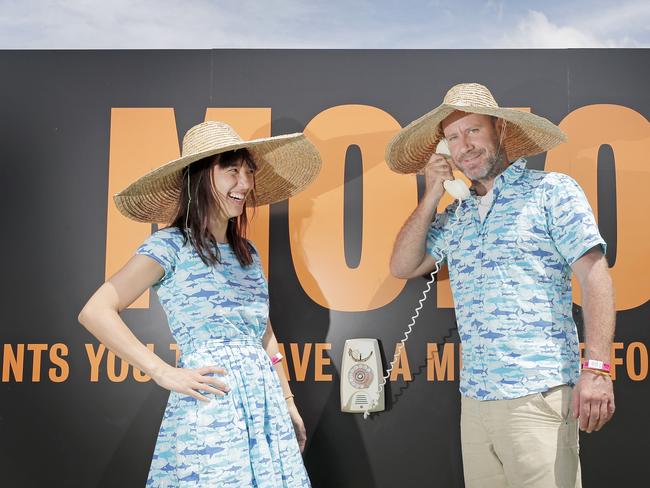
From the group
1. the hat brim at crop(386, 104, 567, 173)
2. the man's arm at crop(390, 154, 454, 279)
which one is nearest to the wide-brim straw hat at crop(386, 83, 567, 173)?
the hat brim at crop(386, 104, 567, 173)

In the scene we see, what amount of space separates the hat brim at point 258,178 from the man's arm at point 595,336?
3.57 ft

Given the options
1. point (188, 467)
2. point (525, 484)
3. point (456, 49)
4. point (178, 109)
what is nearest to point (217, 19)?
point (178, 109)

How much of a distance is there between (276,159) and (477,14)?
1.68m

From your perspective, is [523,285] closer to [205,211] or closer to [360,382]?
[360,382]

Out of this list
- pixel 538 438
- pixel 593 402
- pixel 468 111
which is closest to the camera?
pixel 593 402

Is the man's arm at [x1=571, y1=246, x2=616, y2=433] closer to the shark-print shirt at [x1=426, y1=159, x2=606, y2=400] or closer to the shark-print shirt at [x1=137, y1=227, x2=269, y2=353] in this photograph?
the shark-print shirt at [x1=426, y1=159, x2=606, y2=400]

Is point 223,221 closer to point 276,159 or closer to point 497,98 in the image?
point 276,159

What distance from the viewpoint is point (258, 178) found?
2.57 meters

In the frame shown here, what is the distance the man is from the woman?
25.7 inches

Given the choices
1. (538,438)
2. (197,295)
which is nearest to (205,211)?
(197,295)

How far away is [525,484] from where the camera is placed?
6.57 feet

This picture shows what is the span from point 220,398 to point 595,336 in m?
1.15

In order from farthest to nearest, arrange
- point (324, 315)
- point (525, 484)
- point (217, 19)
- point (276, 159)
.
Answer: point (217, 19), point (324, 315), point (276, 159), point (525, 484)

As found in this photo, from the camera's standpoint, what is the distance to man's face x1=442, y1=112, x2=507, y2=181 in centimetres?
225
